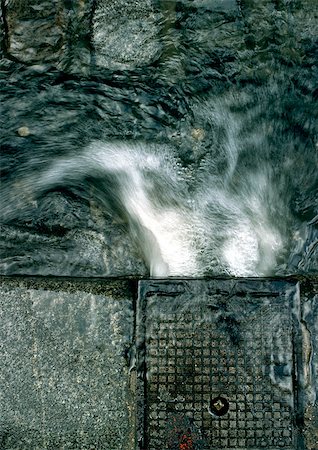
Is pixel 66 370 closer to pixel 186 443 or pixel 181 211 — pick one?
pixel 186 443

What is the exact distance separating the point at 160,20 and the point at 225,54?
43 cm

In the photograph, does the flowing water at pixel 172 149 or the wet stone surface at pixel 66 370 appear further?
the flowing water at pixel 172 149

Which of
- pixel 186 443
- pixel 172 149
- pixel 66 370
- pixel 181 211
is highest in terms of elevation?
pixel 172 149

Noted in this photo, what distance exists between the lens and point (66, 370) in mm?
2939

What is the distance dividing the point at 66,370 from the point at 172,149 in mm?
1380

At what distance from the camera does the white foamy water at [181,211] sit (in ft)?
10.4

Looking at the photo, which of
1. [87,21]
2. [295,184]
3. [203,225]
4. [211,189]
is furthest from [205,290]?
[87,21]

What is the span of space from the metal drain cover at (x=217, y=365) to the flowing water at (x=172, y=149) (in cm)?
34

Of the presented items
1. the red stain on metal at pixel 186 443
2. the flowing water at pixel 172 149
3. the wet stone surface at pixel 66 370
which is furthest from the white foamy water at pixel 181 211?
the red stain on metal at pixel 186 443

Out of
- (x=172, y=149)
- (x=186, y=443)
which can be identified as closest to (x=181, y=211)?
(x=172, y=149)

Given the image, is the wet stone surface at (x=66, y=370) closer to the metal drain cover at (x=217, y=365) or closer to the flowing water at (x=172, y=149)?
the metal drain cover at (x=217, y=365)

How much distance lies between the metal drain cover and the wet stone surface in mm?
125

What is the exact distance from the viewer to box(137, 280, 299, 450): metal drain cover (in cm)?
287

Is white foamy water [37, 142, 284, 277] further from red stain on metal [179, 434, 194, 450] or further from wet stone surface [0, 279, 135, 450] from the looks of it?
red stain on metal [179, 434, 194, 450]
